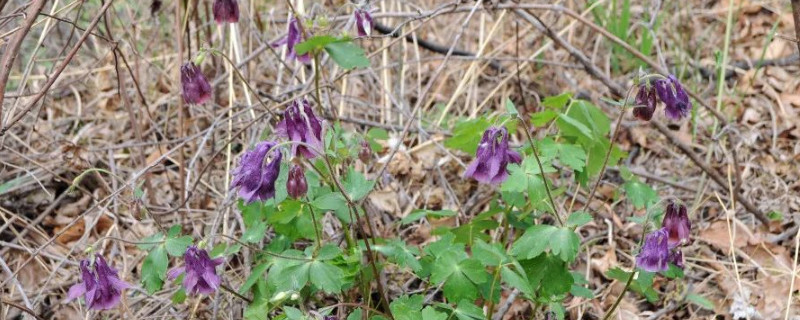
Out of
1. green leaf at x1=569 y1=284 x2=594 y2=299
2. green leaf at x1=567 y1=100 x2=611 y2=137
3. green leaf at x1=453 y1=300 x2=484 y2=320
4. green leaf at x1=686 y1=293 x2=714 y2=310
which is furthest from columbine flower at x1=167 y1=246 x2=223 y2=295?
green leaf at x1=686 y1=293 x2=714 y2=310

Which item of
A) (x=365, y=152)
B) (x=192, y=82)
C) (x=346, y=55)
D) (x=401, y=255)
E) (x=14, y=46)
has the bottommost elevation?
(x=401, y=255)

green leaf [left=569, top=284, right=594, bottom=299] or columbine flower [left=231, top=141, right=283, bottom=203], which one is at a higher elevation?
columbine flower [left=231, top=141, right=283, bottom=203]

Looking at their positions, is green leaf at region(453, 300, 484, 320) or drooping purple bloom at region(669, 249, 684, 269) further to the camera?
drooping purple bloom at region(669, 249, 684, 269)

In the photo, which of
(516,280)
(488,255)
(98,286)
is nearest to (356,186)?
(488,255)

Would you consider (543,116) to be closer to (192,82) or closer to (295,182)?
(295,182)

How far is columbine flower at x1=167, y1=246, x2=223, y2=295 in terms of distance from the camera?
2.53 meters

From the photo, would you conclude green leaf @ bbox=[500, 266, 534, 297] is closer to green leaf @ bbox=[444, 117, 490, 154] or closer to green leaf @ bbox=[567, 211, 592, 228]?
green leaf @ bbox=[567, 211, 592, 228]

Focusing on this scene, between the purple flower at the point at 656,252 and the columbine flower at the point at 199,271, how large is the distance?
4.23 feet

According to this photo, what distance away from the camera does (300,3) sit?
13.6 ft

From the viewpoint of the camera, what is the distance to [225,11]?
300 centimetres

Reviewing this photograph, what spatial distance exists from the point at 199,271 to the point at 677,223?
1.44 metres

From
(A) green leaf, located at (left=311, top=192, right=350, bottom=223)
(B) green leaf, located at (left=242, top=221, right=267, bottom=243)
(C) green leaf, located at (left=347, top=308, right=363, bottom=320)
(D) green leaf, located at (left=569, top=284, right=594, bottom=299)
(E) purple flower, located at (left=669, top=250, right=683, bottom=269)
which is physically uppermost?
(A) green leaf, located at (left=311, top=192, right=350, bottom=223)

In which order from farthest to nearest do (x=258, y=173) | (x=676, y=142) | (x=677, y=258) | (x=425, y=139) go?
(x=425, y=139), (x=676, y=142), (x=677, y=258), (x=258, y=173)

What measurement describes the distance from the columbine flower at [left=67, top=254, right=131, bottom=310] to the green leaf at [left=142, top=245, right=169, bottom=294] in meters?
0.11
